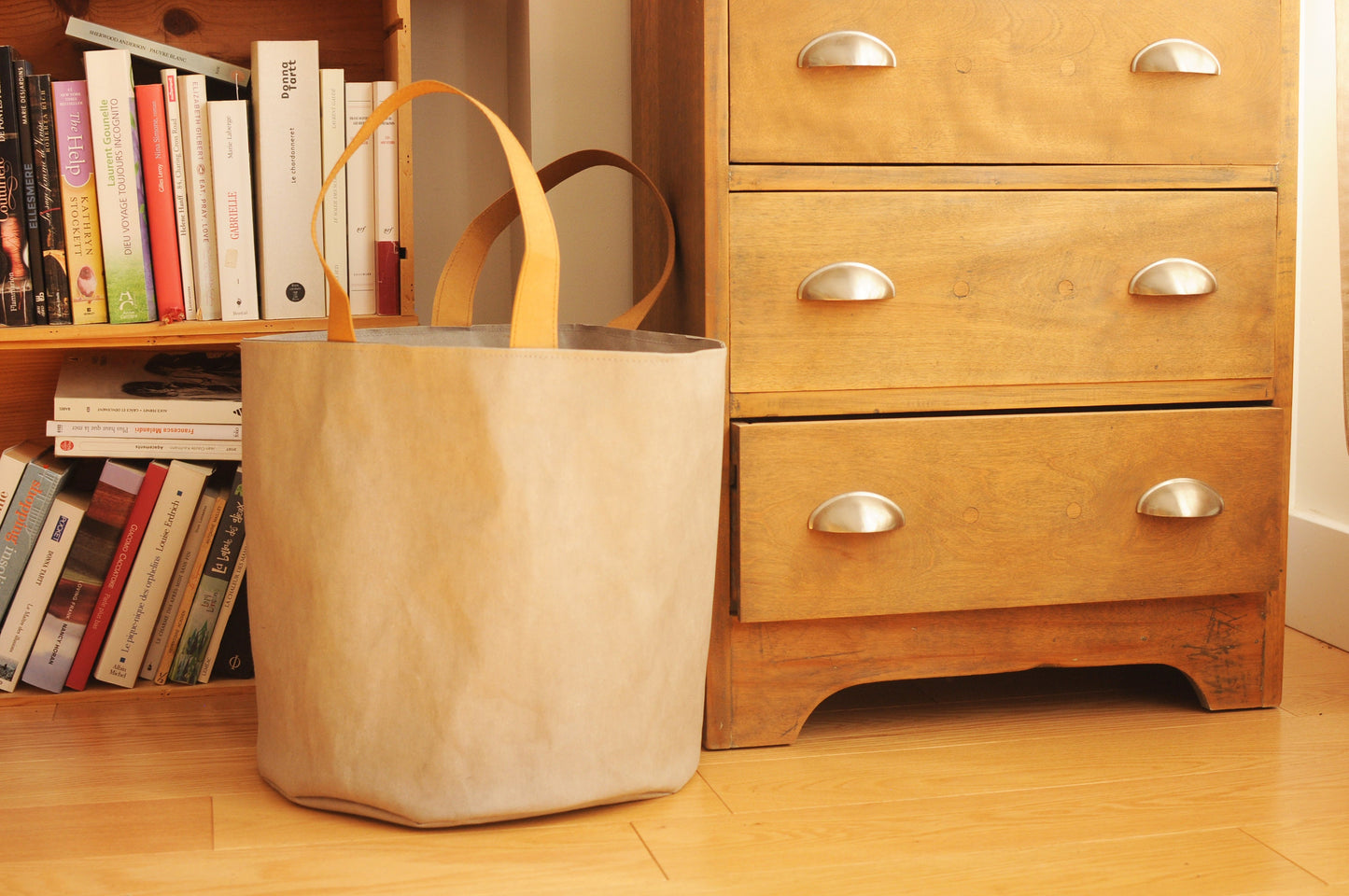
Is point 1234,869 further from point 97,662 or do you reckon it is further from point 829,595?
point 97,662

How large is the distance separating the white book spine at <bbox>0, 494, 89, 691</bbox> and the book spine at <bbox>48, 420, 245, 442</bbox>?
8cm

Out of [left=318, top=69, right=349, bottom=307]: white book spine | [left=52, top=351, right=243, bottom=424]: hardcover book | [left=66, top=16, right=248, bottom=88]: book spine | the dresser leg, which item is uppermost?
[left=66, top=16, right=248, bottom=88]: book spine

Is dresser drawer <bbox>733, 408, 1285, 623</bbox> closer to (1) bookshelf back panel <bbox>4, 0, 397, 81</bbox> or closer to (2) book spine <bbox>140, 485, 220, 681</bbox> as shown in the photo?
(2) book spine <bbox>140, 485, 220, 681</bbox>

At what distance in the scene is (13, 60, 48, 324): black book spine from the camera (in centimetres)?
112

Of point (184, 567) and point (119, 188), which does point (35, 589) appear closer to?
point (184, 567)

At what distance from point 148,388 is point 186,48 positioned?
40 cm

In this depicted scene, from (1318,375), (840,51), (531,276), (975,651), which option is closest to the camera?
(531,276)

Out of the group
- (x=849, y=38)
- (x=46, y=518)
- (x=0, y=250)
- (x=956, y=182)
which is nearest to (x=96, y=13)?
(x=0, y=250)

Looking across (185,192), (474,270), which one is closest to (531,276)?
(474,270)

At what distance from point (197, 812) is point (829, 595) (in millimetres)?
553

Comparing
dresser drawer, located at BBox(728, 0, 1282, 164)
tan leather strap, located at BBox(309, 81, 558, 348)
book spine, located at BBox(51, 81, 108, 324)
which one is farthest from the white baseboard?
book spine, located at BBox(51, 81, 108, 324)

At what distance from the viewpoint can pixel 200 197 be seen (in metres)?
1.16

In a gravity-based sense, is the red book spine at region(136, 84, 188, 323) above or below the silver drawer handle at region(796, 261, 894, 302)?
above

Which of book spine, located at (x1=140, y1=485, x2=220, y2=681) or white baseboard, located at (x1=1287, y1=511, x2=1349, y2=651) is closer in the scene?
book spine, located at (x1=140, y1=485, x2=220, y2=681)
